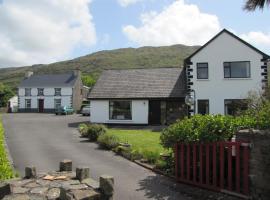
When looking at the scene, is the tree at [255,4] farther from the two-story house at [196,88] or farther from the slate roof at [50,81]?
the slate roof at [50,81]

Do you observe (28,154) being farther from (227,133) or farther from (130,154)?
(227,133)

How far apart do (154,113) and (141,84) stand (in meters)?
3.30

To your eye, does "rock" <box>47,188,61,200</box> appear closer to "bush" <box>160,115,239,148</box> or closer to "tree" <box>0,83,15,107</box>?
"bush" <box>160,115,239,148</box>

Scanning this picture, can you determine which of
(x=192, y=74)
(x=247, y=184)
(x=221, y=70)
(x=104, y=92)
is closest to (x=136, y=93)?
(x=104, y=92)

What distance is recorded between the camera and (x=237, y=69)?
1214 inches

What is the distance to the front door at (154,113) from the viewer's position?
33.8 meters

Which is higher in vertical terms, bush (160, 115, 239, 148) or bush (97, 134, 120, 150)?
bush (160, 115, 239, 148)

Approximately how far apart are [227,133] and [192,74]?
21.4 meters

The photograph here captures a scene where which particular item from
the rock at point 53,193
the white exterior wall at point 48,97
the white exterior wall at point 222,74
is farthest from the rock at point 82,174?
the white exterior wall at point 48,97

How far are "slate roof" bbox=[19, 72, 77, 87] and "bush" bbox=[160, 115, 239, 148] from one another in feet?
181

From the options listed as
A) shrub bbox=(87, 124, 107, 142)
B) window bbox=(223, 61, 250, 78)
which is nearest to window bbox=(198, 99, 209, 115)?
window bbox=(223, 61, 250, 78)

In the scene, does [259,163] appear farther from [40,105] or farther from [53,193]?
[40,105]

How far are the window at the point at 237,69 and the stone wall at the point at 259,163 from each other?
22268 mm

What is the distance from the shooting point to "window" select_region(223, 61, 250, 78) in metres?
30.6
